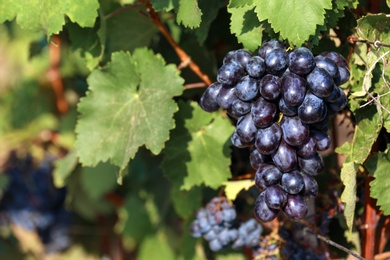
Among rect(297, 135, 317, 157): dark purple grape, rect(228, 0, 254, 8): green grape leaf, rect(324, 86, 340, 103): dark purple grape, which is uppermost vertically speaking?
rect(228, 0, 254, 8): green grape leaf

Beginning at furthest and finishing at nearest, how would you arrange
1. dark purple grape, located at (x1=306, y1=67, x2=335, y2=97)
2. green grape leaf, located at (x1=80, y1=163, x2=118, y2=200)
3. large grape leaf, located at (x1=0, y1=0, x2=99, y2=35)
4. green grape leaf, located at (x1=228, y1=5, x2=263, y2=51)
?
green grape leaf, located at (x1=80, y1=163, x2=118, y2=200) < large grape leaf, located at (x1=0, y1=0, x2=99, y2=35) < green grape leaf, located at (x1=228, y1=5, x2=263, y2=51) < dark purple grape, located at (x1=306, y1=67, x2=335, y2=97)

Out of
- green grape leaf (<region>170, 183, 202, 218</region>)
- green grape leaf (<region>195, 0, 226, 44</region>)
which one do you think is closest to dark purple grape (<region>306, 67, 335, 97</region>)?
green grape leaf (<region>195, 0, 226, 44</region>)

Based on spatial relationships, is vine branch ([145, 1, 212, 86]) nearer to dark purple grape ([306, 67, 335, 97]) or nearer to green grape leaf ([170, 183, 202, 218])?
green grape leaf ([170, 183, 202, 218])

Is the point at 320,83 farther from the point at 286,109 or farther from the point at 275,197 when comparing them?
the point at 275,197

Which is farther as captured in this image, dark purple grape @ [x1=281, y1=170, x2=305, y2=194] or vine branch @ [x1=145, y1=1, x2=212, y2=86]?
vine branch @ [x1=145, y1=1, x2=212, y2=86]

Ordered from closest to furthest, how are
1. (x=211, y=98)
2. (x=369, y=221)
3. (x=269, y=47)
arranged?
(x=269, y=47) → (x=211, y=98) → (x=369, y=221)

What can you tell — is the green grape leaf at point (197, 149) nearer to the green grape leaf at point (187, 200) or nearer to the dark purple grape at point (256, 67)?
the green grape leaf at point (187, 200)

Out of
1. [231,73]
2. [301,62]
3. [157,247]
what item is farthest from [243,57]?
[157,247]

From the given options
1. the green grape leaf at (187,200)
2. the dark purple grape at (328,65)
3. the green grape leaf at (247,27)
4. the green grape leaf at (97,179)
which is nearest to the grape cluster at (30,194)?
the green grape leaf at (97,179)
